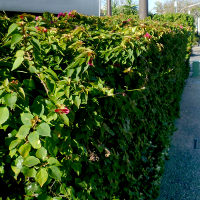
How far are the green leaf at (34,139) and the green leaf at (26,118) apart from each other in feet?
0.19

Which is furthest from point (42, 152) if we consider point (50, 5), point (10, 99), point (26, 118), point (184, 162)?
point (50, 5)

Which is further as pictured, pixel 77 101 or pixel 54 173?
pixel 77 101

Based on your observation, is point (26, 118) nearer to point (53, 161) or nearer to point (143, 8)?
point (53, 161)

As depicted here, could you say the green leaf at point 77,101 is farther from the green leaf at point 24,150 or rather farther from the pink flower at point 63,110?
the green leaf at point 24,150

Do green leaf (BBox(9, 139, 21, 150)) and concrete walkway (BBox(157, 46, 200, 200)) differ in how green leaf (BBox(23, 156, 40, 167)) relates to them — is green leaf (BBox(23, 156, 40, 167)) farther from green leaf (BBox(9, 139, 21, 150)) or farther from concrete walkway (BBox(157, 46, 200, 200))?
concrete walkway (BBox(157, 46, 200, 200))

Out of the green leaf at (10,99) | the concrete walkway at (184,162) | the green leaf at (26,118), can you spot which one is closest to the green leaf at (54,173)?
the green leaf at (26,118)

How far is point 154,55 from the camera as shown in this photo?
3676 mm

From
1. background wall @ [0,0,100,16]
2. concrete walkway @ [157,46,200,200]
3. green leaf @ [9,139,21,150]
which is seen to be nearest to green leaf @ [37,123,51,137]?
green leaf @ [9,139,21,150]

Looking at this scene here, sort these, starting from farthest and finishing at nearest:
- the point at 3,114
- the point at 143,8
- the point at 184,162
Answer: the point at 143,8, the point at 184,162, the point at 3,114

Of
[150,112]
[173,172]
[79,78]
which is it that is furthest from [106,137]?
[173,172]

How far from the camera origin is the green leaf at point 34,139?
124 centimetres

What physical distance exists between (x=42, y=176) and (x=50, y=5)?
674cm

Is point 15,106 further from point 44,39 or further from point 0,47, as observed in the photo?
point 44,39

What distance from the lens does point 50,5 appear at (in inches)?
289
